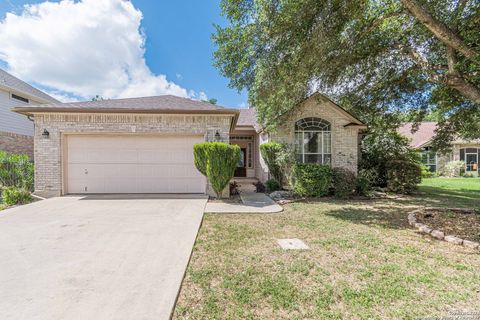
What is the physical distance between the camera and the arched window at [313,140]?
37.0ft

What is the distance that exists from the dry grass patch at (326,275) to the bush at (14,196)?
727 centimetres

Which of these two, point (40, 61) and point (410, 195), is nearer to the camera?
point (410, 195)

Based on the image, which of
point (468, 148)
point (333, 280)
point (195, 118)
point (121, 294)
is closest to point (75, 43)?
point (195, 118)

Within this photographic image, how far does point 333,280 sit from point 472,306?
4.80 feet

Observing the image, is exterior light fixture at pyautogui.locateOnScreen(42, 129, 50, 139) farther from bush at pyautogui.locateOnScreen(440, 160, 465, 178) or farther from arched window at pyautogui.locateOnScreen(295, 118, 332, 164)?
bush at pyautogui.locateOnScreen(440, 160, 465, 178)

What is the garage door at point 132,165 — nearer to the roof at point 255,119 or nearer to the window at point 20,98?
the roof at point 255,119

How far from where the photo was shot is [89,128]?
888cm

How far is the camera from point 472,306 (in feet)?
8.21

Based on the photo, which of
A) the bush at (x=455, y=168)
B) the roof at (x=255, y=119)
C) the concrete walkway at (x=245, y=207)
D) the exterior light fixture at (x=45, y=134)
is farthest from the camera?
the bush at (x=455, y=168)

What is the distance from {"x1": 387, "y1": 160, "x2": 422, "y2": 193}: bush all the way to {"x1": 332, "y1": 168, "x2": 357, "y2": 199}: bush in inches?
96.6

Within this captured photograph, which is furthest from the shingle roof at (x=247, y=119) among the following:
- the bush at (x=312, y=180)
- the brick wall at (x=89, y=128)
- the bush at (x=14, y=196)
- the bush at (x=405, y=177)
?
the bush at (x=14, y=196)

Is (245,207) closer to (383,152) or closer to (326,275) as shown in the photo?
(326,275)

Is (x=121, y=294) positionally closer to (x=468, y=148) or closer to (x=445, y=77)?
(x=445, y=77)

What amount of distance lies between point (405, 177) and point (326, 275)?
10.0m
